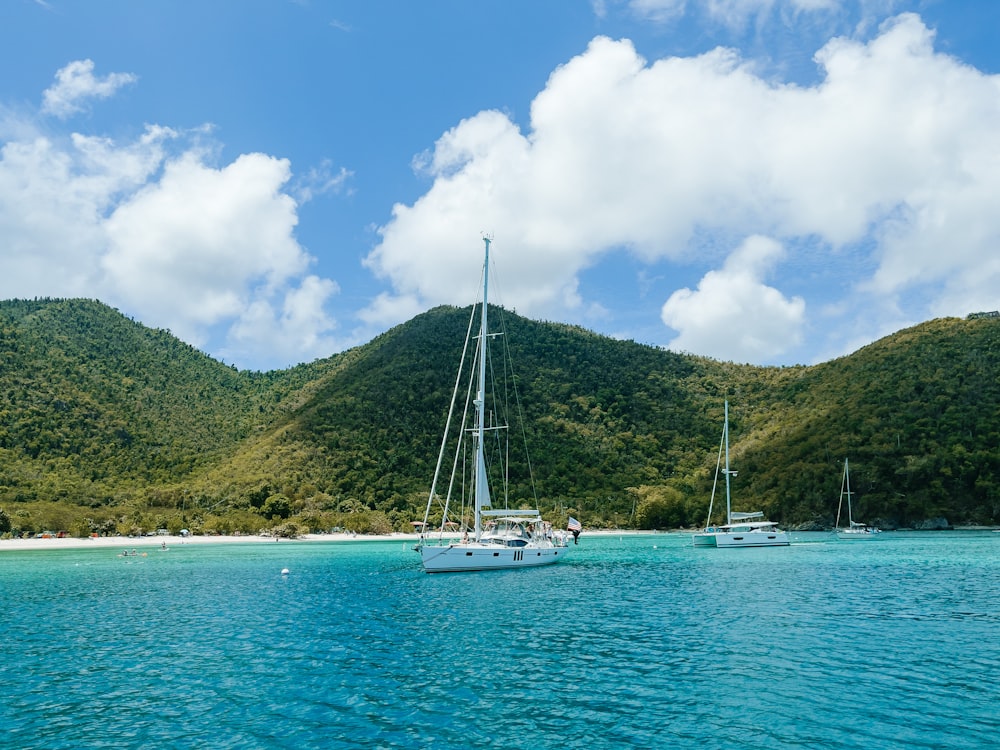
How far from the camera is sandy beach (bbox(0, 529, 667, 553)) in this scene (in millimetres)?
86375

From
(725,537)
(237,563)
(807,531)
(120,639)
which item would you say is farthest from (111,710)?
(807,531)

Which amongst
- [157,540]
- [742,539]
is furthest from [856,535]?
[157,540]

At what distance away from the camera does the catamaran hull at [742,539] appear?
7912 cm

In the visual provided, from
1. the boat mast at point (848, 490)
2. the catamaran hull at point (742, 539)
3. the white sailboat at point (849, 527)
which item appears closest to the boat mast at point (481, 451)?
the catamaran hull at point (742, 539)

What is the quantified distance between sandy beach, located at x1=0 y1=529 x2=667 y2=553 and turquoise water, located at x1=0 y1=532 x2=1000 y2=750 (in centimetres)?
5506

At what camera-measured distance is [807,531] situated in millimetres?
119750

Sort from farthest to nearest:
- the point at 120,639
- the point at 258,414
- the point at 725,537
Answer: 1. the point at 258,414
2. the point at 725,537
3. the point at 120,639

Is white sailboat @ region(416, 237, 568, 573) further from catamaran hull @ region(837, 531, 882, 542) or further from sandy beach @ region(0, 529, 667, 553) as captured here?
catamaran hull @ region(837, 531, 882, 542)

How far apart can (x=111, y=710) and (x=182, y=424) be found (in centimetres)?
15468

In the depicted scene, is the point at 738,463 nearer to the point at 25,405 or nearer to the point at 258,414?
the point at 258,414

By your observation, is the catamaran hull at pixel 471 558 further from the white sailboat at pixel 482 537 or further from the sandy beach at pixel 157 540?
the sandy beach at pixel 157 540

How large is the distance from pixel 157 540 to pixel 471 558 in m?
69.8

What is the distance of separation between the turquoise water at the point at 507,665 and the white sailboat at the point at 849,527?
68.8m

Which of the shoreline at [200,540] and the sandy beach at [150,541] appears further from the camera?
the shoreline at [200,540]
